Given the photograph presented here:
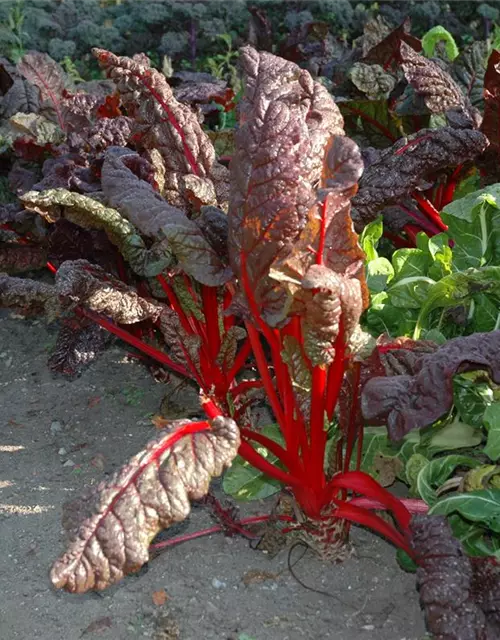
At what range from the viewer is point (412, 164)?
100 inches

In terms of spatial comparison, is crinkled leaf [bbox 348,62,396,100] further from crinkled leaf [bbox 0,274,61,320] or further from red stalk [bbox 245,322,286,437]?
red stalk [bbox 245,322,286,437]

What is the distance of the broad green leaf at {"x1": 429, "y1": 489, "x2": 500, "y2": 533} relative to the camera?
180 centimetres

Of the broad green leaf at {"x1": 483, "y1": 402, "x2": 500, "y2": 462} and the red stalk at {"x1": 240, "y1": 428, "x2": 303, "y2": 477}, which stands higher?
the broad green leaf at {"x1": 483, "y1": 402, "x2": 500, "y2": 462}

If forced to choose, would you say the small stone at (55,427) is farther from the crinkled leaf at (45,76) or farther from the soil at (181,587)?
the crinkled leaf at (45,76)

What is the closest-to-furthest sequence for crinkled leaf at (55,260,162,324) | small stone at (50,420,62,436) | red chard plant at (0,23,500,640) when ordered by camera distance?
red chard plant at (0,23,500,640), crinkled leaf at (55,260,162,324), small stone at (50,420,62,436)

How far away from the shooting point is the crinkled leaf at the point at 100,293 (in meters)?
2.27

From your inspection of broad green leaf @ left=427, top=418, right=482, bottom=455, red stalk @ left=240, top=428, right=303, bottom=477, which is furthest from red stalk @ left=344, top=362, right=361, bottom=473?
broad green leaf @ left=427, top=418, right=482, bottom=455

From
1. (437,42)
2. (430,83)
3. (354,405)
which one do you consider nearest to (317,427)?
(354,405)

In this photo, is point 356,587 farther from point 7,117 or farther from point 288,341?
point 7,117

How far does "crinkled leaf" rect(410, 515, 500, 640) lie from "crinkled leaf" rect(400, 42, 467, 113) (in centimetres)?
165

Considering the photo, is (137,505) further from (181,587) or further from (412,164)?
(412,164)

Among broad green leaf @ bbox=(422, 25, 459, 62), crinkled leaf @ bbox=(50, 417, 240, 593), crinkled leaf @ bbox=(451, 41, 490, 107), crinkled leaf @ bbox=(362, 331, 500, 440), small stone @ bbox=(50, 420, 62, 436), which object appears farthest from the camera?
broad green leaf @ bbox=(422, 25, 459, 62)

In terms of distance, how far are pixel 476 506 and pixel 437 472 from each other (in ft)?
0.73

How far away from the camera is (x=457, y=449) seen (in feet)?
7.23
